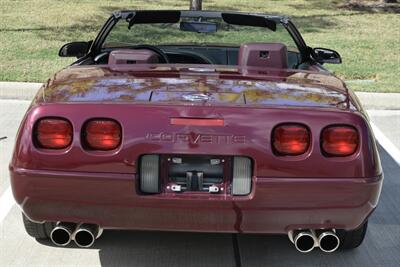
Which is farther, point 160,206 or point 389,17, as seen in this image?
point 389,17

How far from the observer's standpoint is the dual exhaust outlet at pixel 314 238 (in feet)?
10.2

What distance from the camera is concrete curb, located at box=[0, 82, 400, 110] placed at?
793 centimetres

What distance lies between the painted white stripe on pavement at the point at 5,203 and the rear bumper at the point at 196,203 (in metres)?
1.41

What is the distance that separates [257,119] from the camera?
9.46ft

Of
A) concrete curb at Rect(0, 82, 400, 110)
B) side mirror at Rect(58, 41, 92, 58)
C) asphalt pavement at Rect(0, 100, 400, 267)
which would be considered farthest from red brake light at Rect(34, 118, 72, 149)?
concrete curb at Rect(0, 82, 400, 110)

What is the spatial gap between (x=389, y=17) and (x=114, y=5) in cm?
705

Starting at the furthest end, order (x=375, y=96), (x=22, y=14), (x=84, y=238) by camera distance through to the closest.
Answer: (x=22, y=14)
(x=375, y=96)
(x=84, y=238)

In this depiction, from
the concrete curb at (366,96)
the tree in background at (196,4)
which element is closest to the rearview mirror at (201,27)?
the concrete curb at (366,96)

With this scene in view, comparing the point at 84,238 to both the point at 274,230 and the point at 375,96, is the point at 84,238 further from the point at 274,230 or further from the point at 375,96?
the point at 375,96

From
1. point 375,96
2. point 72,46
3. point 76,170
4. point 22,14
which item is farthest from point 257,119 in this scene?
Answer: point 22,14

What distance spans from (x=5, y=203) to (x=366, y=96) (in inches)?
199

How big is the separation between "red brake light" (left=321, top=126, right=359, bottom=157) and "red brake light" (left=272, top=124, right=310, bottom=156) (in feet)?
0.30

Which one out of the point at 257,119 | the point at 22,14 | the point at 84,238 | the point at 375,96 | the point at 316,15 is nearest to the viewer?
the point at 257,119

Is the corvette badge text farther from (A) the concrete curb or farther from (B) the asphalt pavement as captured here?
(A) the concrete curb
